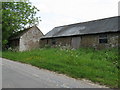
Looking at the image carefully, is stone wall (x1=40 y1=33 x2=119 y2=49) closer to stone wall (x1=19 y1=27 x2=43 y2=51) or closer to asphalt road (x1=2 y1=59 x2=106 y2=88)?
stone wall (x1=19 y1=27 x2=43 y2=51)

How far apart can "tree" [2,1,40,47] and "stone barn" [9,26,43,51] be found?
7.36 feet

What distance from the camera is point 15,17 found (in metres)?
35.1

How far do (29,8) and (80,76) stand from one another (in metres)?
32.5

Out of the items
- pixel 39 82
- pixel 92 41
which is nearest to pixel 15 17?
pixel 92 41

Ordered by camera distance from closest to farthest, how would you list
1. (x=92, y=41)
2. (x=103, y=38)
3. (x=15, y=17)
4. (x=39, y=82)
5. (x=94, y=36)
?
(x=39, y=82) < (x=103, y=38) < (x=94, y=36) < (x=92, y=41) < (x=15, y=17)

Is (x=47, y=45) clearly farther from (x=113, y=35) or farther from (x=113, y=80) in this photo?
(x=113, y=80)

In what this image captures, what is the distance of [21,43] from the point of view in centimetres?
3519

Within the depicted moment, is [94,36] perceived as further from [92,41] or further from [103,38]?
[103,38]

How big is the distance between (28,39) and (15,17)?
5160mm

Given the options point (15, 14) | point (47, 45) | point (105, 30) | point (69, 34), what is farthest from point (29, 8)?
point (105, 30)

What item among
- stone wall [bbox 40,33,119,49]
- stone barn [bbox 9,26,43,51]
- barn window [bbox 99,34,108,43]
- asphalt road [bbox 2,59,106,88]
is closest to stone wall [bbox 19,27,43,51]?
stone barn [bbox 9,26,43,51]

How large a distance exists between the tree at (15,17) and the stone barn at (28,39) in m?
2.24

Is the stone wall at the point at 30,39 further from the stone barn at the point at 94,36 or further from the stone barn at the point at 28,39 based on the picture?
the stone barn at the point at 94,36

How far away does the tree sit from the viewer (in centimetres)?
3415
